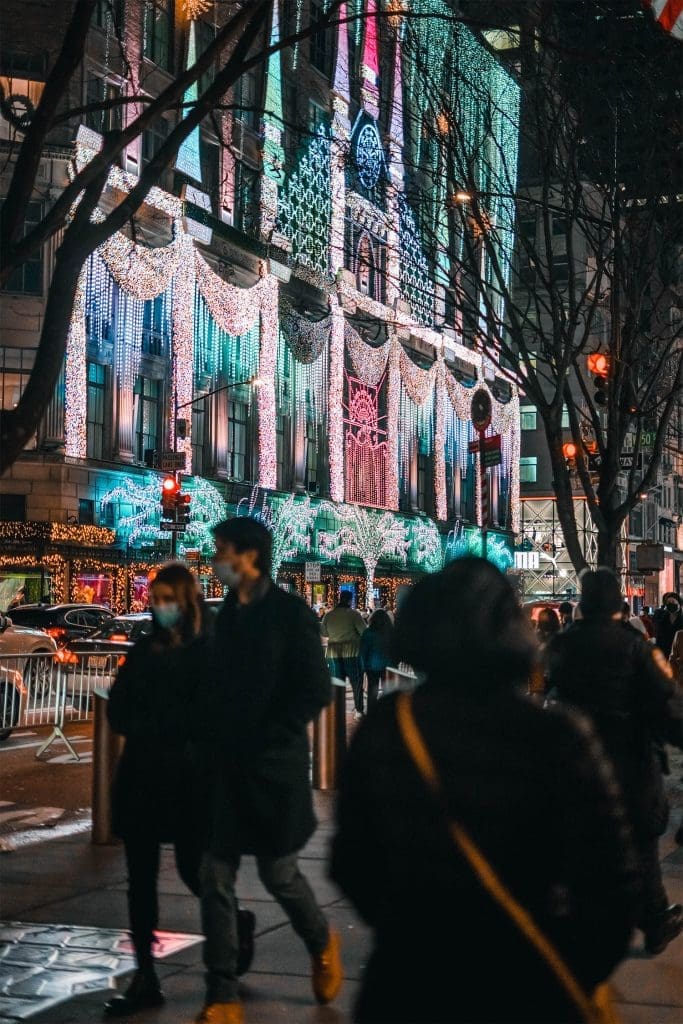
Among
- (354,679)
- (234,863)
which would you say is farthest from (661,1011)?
(354,679)

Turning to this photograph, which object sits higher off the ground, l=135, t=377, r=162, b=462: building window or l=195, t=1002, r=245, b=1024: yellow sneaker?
l=135, t=377, r=162, b=462: building window

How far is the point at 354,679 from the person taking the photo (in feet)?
70.3

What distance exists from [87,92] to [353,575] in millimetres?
23837

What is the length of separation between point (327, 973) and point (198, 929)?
1.75 metres

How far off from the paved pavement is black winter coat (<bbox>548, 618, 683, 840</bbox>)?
82cm

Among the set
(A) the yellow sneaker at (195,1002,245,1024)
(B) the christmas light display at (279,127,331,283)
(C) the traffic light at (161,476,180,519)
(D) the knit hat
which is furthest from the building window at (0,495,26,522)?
(A) the yellow sneaker at (195,1002,245,1024)

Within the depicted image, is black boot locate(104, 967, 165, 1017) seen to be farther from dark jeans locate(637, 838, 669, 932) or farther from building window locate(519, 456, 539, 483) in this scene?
building window locate(519, 456, 539, 483)

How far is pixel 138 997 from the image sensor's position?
6117mm

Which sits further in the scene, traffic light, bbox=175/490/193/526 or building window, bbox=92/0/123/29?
building window, bbox=92/0/123/29

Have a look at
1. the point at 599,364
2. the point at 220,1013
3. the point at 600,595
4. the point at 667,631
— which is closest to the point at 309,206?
the point at 667,631

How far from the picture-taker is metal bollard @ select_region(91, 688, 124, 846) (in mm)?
10445

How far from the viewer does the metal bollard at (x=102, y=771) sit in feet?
34.3

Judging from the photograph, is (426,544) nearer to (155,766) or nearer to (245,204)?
(245,204)

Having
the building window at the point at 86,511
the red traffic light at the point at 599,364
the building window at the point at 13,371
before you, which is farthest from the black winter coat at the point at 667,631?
the building window at the point at 13,371
